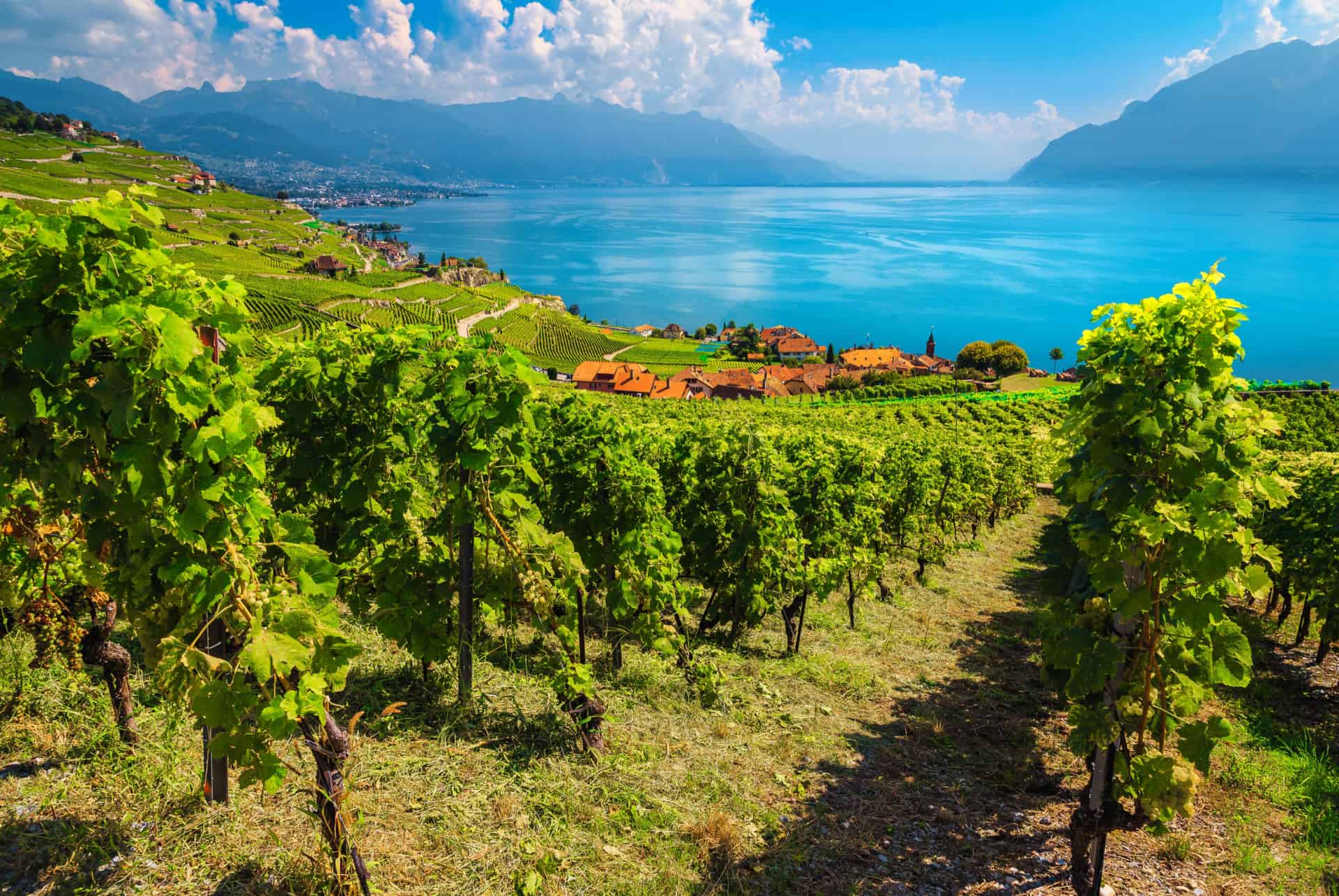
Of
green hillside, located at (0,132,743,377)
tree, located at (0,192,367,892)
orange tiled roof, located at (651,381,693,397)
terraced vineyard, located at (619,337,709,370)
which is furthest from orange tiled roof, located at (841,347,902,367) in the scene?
tree, located at (0,192,367,892)

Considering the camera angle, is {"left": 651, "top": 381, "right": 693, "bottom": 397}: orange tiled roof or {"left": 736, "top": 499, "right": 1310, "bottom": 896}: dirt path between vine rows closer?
{"left": 736, "top": 499, "right": 1310, "bottom": 896}: dirt path between vine rows

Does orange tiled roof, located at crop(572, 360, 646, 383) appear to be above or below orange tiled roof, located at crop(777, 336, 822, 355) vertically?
below

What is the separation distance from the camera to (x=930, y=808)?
5688mm

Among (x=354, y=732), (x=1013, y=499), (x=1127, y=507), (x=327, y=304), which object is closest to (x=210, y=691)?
(x=354, y=732)

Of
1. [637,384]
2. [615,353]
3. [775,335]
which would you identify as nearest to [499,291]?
[615,353]

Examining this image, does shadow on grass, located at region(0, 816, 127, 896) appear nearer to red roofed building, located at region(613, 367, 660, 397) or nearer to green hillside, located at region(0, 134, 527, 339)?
green hillside, located at region(0, 134, 527, 339)

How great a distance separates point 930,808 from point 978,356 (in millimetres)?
97397

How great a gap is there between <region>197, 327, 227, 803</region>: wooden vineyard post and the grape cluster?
1.07m

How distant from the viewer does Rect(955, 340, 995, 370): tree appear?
91.0m

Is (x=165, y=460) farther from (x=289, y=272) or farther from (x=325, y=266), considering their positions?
(x=325, y=266)

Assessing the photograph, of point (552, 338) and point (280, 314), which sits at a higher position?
point (280, 314)

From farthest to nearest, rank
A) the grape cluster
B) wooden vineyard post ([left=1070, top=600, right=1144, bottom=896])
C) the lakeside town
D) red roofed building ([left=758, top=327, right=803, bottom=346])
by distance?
1. red roofed building ([left=758, top=327, right=803, bottom=346])
2. the lakeside town
3. wooden vineyard post ([left=1070, top=600, right=1144, bottom=896])
4. the grape cluster

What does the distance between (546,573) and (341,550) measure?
6.32ft

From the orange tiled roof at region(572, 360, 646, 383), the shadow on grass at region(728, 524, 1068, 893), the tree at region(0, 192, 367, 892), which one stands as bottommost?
the orange tiled roof at region(572, 360, 646, 383)
